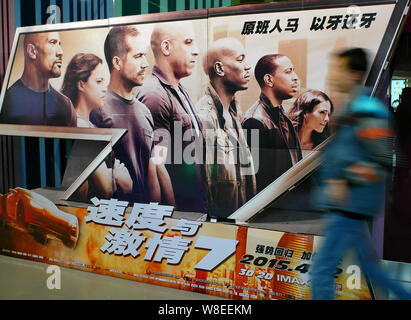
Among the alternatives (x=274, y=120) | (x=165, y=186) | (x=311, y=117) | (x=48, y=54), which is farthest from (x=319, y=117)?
(x=48, y=54)

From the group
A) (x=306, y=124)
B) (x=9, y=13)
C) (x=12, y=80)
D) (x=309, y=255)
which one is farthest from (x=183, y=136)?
(x=9, y=13)

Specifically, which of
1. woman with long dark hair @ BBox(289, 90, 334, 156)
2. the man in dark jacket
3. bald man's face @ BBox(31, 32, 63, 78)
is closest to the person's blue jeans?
the man in dark jacket

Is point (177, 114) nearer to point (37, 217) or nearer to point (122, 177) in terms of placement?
point (122, 177)

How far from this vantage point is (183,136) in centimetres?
449

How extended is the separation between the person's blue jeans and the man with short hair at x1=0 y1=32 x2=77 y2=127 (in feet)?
10.6

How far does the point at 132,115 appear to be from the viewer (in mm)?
4738

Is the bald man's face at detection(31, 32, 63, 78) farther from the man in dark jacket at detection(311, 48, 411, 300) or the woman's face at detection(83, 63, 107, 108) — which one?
the man in dark jacket at detection(311, 48, 411, 300)

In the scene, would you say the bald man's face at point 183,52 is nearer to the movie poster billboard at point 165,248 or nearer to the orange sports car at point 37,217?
the movie poster billboard at point 165,248

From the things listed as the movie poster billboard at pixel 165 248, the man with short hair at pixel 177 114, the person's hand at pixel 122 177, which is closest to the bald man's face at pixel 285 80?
the man with short hair at pixel 177 114

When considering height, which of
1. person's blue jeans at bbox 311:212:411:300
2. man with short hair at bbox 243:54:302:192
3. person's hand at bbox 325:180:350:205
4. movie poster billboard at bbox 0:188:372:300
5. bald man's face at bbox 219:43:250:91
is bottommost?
movie poster billboard at bbox 0:188:372:300

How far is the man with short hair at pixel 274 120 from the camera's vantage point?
4012 millimetres

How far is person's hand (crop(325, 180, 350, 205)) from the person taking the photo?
2859 mm

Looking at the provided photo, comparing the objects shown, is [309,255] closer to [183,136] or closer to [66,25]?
[183,136]
